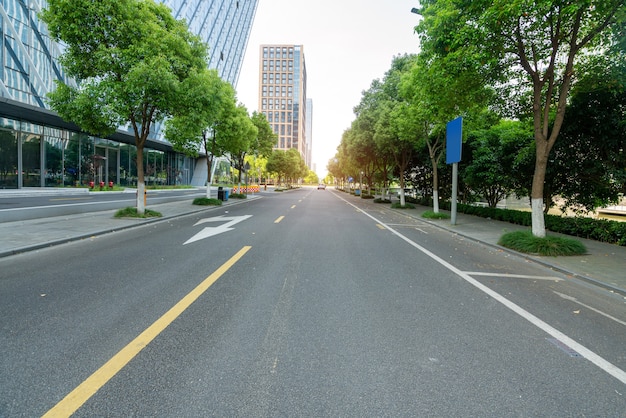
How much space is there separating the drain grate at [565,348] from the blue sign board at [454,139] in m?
11.3

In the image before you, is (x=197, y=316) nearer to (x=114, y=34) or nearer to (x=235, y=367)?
(x=235, y=367)

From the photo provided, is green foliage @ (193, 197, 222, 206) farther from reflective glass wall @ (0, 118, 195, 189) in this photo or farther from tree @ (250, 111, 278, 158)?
reflective glass wall @ (0, 118, 195, 189)

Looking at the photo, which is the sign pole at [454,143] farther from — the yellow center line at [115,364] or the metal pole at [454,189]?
the yellow center line at [115,364]

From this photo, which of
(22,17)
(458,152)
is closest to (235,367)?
(458,152)

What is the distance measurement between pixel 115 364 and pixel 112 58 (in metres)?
12.9

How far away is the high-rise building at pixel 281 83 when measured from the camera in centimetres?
15450

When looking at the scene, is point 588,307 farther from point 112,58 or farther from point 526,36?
point 112,58

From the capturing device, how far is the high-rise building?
507ft

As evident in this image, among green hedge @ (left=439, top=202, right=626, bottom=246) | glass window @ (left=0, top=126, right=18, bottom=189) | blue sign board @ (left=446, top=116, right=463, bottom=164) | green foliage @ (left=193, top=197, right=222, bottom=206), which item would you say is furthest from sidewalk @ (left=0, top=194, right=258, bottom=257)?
glass window @ (left=0, top=126, right=18, bottom=189)

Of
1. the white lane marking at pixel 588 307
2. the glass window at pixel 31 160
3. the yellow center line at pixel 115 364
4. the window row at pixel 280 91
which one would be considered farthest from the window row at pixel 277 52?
the yellow center line at pixel 115 364

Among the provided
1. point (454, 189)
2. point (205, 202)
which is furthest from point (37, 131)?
point (454, 189)

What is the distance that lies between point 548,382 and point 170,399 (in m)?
2.89

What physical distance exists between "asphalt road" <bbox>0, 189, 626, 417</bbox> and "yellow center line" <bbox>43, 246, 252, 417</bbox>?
0.05 ft

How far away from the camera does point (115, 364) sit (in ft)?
9.10
